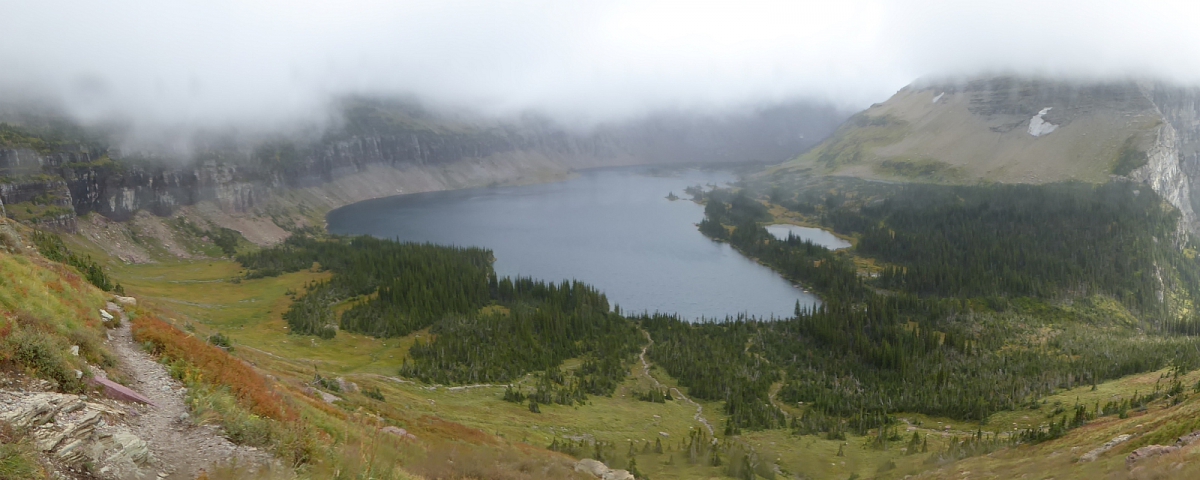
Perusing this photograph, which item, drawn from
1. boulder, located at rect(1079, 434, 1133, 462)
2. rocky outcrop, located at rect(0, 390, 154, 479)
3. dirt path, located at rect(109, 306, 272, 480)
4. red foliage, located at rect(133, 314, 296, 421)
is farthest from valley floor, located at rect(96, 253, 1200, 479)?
rocky outcrop, located at rect(0, 390, 154, 479)

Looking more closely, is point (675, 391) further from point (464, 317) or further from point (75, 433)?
point (75, 433)

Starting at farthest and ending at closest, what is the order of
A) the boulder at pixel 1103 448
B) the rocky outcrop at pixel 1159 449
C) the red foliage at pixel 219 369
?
the boulder at pixel 1103 448 → the rocky outcrop at pixel 1159 449 → the red foliage at pixel 219 369

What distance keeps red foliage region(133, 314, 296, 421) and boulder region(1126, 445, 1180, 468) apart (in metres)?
31.3

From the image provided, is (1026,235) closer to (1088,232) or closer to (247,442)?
(1088,232)

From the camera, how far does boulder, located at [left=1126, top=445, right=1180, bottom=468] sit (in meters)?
23.7

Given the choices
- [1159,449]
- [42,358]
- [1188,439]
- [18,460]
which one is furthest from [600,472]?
[18,460]

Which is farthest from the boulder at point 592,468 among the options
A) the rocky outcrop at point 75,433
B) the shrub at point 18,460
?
the shrub at point 18,460

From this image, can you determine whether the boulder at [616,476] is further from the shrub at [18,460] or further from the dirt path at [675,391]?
the dirt path at [675,391]

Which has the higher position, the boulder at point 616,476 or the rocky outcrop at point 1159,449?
the rocky outcrop at point 1159,449

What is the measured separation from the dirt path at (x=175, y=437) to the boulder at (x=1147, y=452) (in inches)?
1217

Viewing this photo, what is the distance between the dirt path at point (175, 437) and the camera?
14.5 metres

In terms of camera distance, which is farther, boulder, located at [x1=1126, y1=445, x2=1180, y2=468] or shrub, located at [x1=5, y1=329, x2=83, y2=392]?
boulder, located at [x1=1126, y1=445, x2=1180, y2=468]

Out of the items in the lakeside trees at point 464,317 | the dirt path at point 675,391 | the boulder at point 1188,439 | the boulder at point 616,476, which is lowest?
the dirt path at point 675,391

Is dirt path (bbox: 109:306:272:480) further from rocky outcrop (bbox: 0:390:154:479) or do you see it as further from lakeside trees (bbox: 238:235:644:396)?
lakeside trees (bbox: 238:235:644:396)
